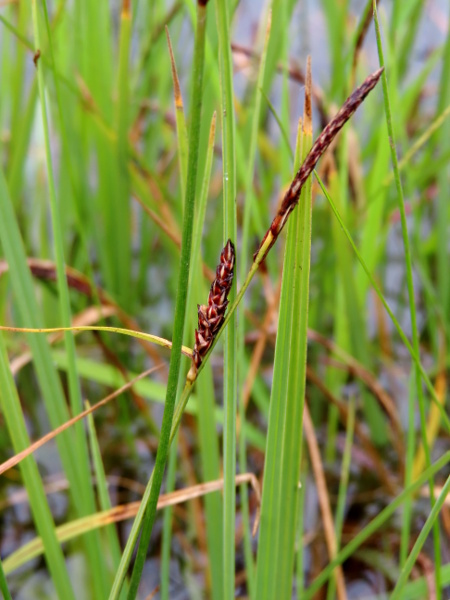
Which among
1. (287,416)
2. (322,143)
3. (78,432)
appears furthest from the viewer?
(78,432)

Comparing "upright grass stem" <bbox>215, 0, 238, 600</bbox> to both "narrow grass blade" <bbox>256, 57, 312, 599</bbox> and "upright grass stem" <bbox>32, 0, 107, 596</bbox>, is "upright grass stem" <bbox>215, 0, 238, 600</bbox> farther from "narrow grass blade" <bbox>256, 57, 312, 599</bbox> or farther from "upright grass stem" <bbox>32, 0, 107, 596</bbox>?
"upright grass stem" <bbox>32, 0, 107, 596</bbox>

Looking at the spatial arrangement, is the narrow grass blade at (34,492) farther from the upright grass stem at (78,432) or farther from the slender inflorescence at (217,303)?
the slender inflorescence at (217,303)

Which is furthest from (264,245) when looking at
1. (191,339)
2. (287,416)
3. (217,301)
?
(191,339)

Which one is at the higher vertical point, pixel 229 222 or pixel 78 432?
pixel 229 222

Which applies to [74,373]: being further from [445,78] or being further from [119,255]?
[445,78]

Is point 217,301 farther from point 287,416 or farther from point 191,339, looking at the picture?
point 191,339

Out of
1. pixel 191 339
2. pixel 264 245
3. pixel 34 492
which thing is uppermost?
pixel 264 245

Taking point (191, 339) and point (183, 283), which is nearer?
point (183, 283)

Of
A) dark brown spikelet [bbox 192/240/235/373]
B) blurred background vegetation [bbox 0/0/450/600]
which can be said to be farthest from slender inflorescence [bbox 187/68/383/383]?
blurred background vegetation [bbox 0/0/450/600]
